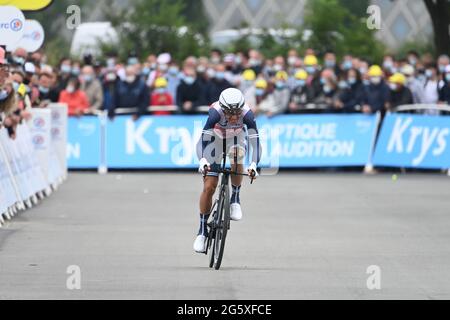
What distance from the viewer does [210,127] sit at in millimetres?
13344

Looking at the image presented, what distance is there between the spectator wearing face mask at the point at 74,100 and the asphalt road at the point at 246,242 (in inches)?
89.9

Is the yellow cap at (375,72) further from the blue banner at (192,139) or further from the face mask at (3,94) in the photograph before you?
the face mask at (3,94)

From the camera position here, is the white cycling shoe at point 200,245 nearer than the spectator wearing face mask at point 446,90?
Yes

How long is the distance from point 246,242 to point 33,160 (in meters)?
6.06

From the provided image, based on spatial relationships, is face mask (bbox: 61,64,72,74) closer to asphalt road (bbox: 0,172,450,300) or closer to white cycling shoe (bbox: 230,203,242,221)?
asphalt road (bbox: 0,172,450,300)

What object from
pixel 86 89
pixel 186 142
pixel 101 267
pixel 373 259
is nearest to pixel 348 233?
pixel 373 259

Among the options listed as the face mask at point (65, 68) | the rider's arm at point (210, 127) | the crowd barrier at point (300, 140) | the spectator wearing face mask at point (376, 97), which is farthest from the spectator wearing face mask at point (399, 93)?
the rider's arm at point (210, 127)


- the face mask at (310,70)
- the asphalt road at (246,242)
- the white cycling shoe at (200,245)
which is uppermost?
the face mask at (310,70)

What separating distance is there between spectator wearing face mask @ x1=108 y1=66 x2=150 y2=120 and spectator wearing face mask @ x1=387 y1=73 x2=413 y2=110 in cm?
455

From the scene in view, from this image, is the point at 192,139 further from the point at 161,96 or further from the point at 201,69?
the point at 201,69

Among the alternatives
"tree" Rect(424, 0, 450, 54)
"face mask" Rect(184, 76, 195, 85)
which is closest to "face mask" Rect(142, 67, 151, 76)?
"face mask" Rect(184, 76, 195, 85)

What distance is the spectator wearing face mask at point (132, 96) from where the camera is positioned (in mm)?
27047

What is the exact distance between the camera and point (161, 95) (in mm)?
27484
